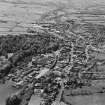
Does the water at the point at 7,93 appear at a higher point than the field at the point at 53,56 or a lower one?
lower

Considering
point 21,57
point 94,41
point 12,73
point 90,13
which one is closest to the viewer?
point 12,73

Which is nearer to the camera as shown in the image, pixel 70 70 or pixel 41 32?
pixel 70 70

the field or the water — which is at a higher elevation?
the field

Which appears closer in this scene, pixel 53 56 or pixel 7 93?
pixel 7 93

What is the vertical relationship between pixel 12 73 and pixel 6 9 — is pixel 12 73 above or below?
below

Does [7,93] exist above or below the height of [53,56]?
below

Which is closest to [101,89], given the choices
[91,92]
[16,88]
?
[91,92]

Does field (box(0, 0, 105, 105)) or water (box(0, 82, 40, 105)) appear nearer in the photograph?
water (box(0, 82, 40, 105))

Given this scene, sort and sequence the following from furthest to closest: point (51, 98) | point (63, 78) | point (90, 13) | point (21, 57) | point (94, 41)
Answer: point (90, 13) < point (94, 41) < point (21, 57) < point (63, 78) < point (51, 98)

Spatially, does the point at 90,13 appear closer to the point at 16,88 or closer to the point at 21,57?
the point at 21,57

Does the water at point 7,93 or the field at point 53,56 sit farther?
the field at point 53,56
